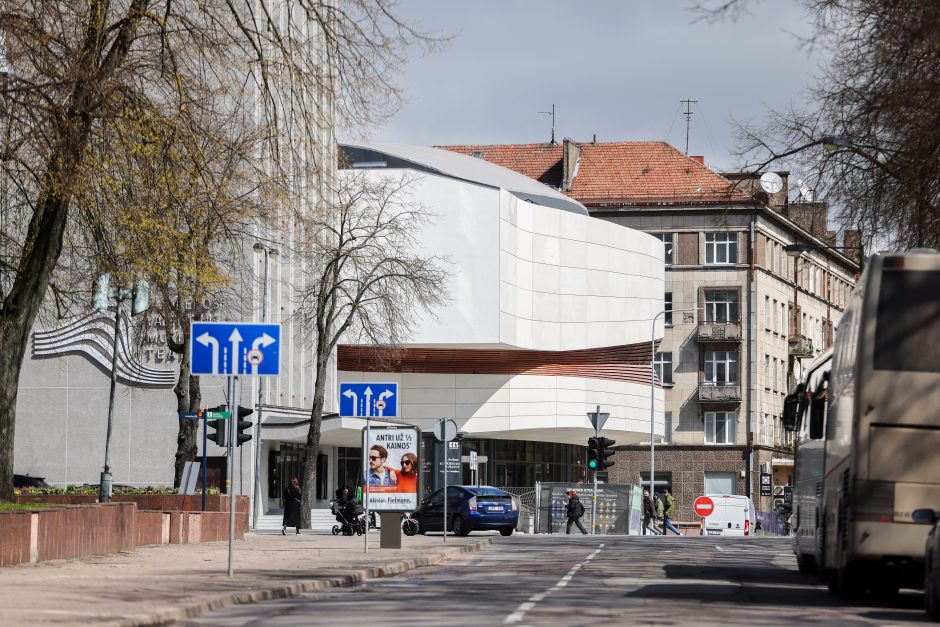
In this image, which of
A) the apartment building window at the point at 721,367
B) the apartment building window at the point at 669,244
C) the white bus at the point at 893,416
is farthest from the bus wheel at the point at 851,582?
the apartment building window at the point at 669,244

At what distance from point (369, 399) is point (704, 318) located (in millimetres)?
67491

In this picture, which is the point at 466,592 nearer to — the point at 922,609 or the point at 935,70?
the point at 922,609

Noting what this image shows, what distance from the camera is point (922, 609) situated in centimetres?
1688

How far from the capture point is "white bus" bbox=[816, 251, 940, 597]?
51.9ft

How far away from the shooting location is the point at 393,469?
108ft

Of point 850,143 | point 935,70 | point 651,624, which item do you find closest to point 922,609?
→ point 651,624

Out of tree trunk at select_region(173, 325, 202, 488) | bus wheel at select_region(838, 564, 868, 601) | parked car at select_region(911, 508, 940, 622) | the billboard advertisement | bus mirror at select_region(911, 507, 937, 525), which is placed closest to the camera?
parked car at select_region(911, 508, 940, 622)

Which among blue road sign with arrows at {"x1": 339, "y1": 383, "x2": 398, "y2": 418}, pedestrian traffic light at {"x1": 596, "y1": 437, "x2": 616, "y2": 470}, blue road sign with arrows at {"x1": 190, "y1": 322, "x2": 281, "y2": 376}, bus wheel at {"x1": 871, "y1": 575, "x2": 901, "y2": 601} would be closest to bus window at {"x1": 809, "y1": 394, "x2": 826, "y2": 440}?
bus wheel at {"x1": 871, "y1": 575, "x2": 901, "y2": 601}

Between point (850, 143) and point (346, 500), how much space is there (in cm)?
2475

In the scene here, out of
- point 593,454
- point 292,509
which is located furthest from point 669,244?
point 292,509

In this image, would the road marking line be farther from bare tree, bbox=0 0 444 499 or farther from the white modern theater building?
the white modern theater building

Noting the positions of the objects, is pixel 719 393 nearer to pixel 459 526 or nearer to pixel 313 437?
pixel 459 526

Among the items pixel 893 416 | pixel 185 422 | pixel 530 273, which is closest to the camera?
pixel 893 416

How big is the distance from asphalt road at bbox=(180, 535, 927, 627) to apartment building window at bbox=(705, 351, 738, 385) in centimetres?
6612
